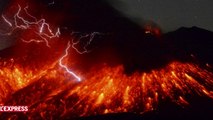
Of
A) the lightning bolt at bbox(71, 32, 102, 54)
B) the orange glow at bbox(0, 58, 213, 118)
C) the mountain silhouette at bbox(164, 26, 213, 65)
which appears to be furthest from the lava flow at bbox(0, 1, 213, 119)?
the mountain silhouette at bbox(164, 26, 213, 65)

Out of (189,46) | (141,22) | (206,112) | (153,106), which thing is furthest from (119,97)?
(141,22)

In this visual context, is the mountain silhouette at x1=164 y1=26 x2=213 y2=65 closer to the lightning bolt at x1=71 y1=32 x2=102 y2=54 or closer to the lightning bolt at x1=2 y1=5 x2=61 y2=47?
the lightning bolt at x1=71 y1=32 x2=102 y2=54

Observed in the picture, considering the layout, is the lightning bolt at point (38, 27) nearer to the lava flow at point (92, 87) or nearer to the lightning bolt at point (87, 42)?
the lightning bolt at point (87, 42)

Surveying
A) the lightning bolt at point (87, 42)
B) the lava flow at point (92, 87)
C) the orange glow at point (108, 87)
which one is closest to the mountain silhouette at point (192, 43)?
the lava flow at point (92, 87)

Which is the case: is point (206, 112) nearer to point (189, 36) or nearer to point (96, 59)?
point (96, 59)

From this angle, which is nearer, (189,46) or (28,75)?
(28,75)

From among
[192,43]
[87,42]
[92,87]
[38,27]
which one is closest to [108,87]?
[92,87]

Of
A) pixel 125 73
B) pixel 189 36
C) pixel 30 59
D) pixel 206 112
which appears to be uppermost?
pixel 189 36

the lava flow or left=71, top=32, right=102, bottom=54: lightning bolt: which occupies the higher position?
left=71, top=32, right=102, bottom=54: lightning bolt
